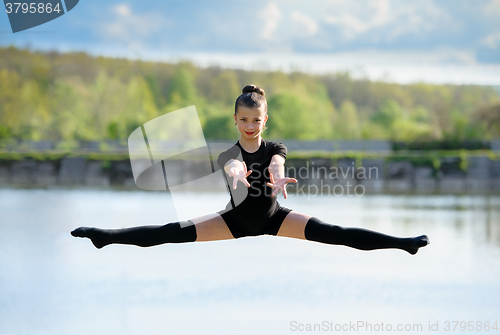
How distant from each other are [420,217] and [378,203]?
3.46 m

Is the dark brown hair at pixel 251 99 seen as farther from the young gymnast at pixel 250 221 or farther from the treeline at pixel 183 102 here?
the treeline at pixel 183 102

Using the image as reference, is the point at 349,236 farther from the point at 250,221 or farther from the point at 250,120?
the point at 250,120

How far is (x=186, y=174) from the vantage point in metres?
24.1

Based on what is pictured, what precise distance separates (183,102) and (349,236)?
64929mm

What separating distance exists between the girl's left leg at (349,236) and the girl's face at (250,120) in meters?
Answer: 0.66

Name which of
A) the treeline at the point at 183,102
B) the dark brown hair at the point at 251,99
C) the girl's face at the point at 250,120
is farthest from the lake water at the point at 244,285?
the treeline at the point at 183,102

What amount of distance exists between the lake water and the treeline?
24522 mm

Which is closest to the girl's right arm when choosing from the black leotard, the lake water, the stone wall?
the black leotard

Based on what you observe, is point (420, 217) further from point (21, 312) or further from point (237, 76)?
point (237, 76)

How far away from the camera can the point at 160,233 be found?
14.4 ft

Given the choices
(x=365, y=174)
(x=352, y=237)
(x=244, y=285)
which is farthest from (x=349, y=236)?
(x=365, y=174)

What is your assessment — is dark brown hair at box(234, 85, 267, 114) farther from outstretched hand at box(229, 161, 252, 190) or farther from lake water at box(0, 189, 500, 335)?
lake water at box(0, 189, 500, 335)

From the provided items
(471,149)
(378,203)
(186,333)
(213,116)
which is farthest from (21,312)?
(213,116)

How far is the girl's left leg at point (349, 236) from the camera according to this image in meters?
4.23
